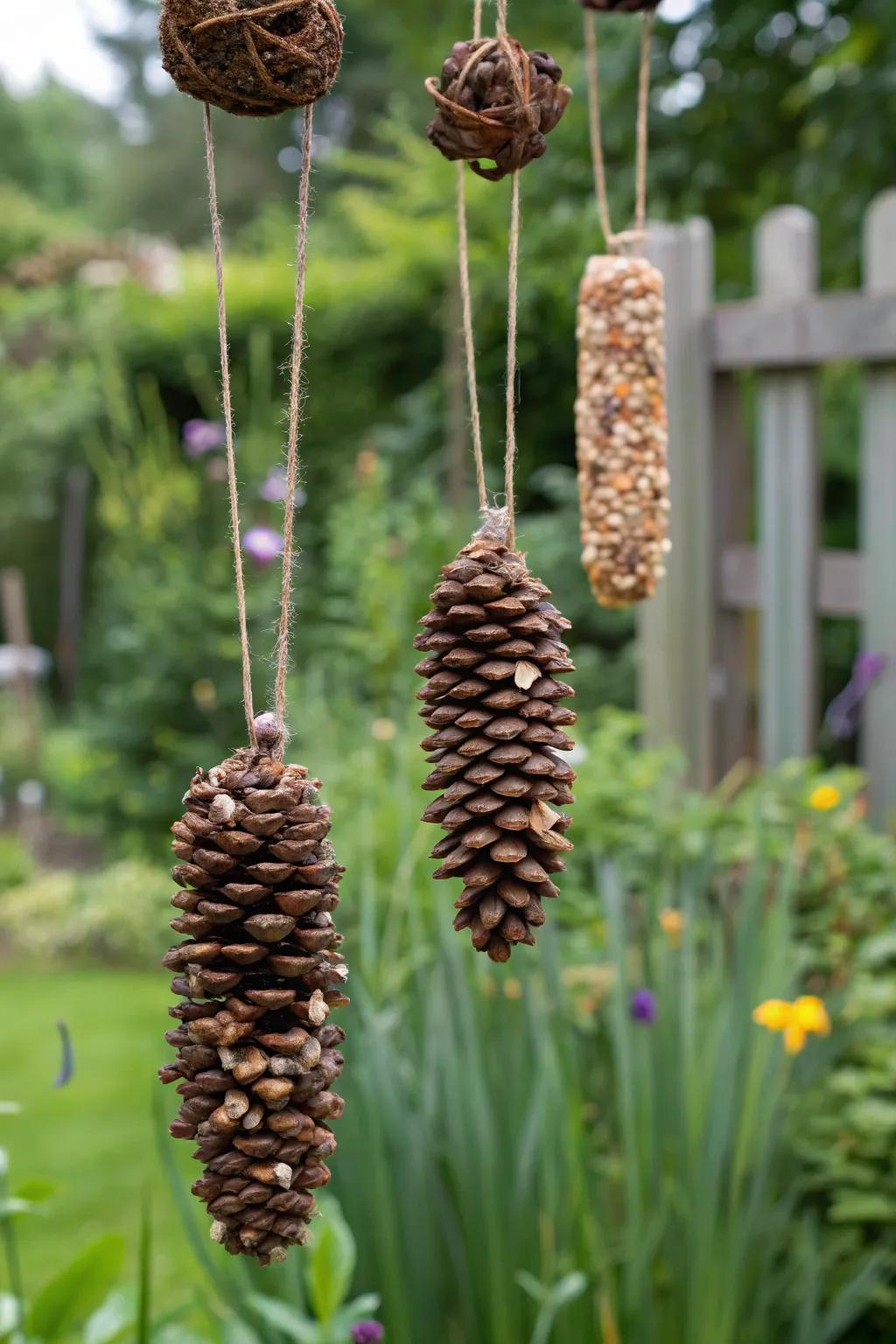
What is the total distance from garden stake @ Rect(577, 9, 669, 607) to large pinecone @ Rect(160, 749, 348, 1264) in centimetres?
49

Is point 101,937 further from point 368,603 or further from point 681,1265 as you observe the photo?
point 681,1265

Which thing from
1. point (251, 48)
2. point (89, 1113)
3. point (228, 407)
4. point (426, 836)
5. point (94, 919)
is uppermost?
point (251, 48)

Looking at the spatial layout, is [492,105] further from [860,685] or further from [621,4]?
[860,685]

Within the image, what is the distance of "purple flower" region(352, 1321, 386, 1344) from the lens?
4.10 ft

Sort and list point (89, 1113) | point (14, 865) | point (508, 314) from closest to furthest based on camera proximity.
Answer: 1. point (508, 314)
2. point (89, 1113)
3. point (14, 865)

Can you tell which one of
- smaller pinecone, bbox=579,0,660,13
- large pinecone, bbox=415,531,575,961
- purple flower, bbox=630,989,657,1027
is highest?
smaller pinecone, bbox=579,0,660,13

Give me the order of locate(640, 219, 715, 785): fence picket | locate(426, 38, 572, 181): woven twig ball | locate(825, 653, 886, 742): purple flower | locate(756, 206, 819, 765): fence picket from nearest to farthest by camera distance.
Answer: locate(426, 38, 572, 181): woven twig ball → locate(825, 653, 886, 742): purple flower → locate(756, 206, 819, 765): fence picket → locate(640, 219, 715, 785): fence picket

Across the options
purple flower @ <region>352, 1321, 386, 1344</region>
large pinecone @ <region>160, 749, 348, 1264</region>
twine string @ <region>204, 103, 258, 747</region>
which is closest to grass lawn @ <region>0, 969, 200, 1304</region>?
purple flower @ <region>352, 1321, 386, 1344</region>

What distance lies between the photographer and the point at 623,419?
962mm

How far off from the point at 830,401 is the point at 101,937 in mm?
3178

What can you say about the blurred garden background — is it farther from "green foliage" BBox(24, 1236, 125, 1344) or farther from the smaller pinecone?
the smaller pinecone

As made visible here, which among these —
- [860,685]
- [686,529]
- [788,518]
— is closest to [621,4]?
[860,685]

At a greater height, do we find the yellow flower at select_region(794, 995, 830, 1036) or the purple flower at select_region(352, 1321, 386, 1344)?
the yellow flower at select_region(794, 995, 830, 1036)

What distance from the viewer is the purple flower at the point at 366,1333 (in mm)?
1251
